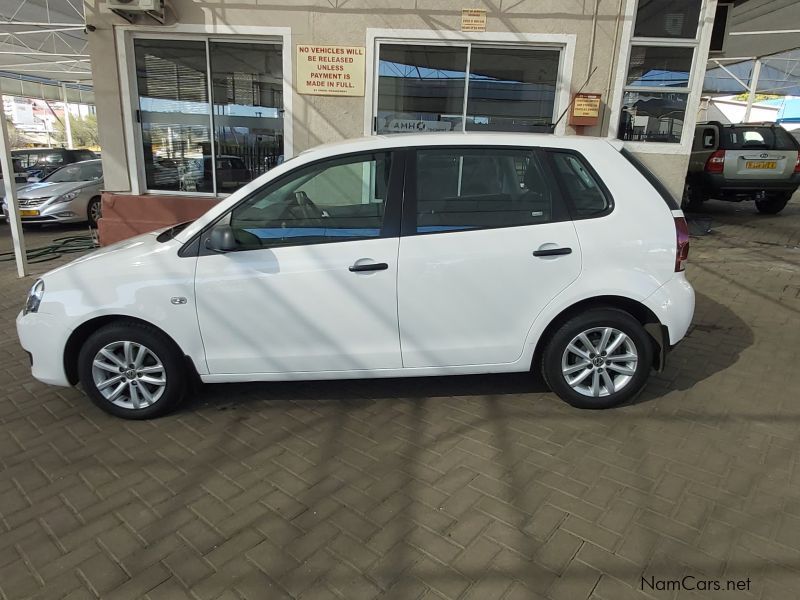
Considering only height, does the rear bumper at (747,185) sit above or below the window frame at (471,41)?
below

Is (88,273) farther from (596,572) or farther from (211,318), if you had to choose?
(596,572)

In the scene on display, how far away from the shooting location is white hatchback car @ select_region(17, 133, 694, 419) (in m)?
3.36

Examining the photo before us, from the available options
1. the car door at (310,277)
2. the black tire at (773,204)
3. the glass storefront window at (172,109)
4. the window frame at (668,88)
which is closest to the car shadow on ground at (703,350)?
the car door at (310,277)

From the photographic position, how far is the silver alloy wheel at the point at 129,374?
3.48 metres

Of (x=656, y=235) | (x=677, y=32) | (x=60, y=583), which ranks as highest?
(x=677, y=32)

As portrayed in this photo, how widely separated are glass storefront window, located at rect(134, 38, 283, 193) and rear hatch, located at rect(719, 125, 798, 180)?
9444mm

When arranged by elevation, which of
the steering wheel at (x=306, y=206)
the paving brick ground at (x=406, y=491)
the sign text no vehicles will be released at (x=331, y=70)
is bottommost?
the paving brick ground at (x=406, y=491)

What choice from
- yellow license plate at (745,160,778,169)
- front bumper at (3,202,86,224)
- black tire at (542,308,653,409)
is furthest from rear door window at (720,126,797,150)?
front bumper at (3,202,86,224)

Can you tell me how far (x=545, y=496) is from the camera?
9.36 feet

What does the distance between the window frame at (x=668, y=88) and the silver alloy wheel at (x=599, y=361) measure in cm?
455

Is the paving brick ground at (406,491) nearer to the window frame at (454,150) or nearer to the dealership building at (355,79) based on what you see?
the window frame at (454,150)

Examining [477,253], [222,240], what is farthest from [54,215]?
[477,253]

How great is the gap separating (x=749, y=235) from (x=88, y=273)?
36.2ft

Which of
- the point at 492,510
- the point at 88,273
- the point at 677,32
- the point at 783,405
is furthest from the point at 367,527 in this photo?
the point at 677,32
